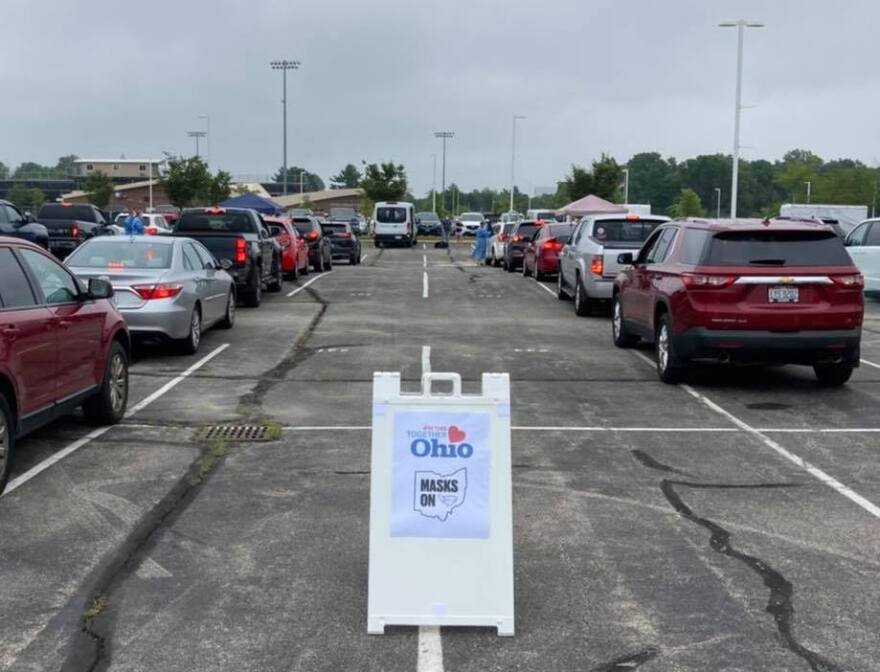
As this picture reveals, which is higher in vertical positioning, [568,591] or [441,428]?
[441,428]

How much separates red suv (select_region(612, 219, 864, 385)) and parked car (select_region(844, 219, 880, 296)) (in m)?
12.9

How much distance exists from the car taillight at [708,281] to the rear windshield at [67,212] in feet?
94.3

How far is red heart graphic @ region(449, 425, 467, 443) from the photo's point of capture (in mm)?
4910

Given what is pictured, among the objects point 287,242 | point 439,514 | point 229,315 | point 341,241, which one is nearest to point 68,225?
point 341,241

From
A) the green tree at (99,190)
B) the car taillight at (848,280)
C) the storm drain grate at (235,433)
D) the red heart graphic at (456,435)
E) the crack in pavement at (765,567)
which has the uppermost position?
the green tree at (99,190)

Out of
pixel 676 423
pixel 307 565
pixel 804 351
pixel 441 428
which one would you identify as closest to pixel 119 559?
pixel 307 565

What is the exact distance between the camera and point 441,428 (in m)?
4.91

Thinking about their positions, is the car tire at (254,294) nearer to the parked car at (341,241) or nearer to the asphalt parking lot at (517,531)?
the asphalt parking lot at (517,531)

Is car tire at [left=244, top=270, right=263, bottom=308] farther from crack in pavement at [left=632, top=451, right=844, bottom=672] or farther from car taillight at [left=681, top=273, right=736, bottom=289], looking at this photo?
Answer: crack in pavement at [left=632, top=451, right=844, bottom=672]

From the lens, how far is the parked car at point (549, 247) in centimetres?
2750

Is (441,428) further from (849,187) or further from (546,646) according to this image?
(849,187)

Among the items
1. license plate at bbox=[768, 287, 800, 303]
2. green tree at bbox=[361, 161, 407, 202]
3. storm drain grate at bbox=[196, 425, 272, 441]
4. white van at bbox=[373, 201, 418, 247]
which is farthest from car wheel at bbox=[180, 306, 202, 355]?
green tree at bbox=[361, 161, 407, 202]

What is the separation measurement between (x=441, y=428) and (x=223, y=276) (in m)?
12.0

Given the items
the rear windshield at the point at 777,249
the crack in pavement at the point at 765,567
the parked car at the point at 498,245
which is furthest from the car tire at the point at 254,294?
the parked car at the point at 498,245
